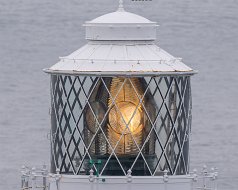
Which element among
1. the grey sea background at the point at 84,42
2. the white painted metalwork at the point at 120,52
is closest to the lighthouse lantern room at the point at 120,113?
the white painted metalwork at the point at 120,52

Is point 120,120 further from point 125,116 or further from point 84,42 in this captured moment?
point 84,42

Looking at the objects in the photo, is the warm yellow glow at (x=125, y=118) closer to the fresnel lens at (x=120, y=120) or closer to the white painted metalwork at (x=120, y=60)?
the fresnel lens at (x=120, y=120)

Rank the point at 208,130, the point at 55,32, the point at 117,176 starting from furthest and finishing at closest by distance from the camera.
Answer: the point at 55,32 < the point at 208,130 < the point at 117,176

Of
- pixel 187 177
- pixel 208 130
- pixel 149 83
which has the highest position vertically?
pixel 149 83

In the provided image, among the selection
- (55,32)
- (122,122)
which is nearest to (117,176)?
(122,122)

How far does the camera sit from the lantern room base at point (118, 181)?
14172 millimetres

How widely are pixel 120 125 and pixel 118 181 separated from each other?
0.56m

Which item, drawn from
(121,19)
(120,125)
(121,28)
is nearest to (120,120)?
(120,125)

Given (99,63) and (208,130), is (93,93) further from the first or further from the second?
(208,130)

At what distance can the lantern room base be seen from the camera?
14.2 meters

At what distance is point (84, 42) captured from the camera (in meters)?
51.2

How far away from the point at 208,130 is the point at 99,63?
1385 inches

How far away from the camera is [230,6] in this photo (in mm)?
64562

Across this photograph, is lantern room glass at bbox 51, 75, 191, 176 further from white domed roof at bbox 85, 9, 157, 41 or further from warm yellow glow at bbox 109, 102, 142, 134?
white domed roof at bbox 85, 9, 157, 41
